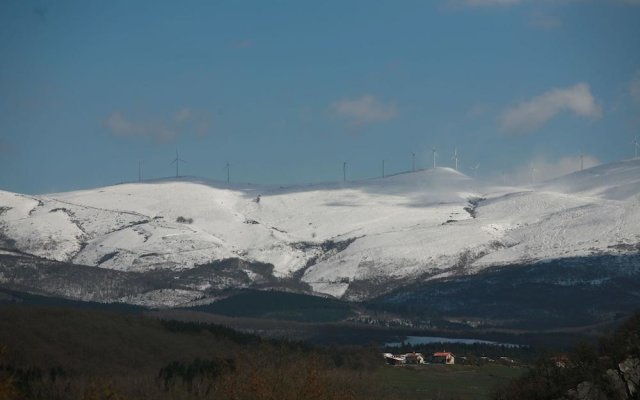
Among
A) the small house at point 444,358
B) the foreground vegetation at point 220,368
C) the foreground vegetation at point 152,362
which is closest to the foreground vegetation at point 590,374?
the foreground vegetation at point 220,368

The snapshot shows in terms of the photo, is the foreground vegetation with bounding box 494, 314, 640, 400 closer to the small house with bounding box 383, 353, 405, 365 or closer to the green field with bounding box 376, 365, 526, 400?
the green field with bounding box 376, 365, 526, 400


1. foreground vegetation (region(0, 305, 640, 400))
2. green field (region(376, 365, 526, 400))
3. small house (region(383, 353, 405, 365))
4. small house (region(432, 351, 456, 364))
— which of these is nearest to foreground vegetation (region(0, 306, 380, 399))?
foreground vegetation (region(0, 305, 640, 400))

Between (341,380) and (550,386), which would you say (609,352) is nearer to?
(550,386)

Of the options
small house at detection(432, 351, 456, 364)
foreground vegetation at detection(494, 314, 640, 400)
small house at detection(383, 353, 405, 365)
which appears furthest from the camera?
small house at detection(432, 351, 456, 364)

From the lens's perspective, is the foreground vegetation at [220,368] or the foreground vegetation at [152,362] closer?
the foreground vegetation at [220,368]

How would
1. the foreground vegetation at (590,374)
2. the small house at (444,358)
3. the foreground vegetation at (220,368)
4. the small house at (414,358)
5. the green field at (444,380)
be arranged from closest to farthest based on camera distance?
the foreground vegetation at (590,374) < the foreground vegetation at (220,368) < the green field at (444,380) < the small house at (414,358) < the small house at (444,358)

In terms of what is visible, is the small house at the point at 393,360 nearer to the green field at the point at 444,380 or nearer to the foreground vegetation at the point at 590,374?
the green field at the point at 444,380

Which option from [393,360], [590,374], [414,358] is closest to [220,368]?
[590,374]

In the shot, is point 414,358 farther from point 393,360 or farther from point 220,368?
point 220,368

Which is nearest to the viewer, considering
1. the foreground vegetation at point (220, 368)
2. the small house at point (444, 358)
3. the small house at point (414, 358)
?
the foreground vegetation at point (220, 368)
